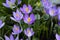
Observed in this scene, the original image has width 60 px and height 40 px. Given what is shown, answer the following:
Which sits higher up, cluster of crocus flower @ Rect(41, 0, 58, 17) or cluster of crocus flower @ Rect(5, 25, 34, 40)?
cluster of crocus flower @ Rect(41, 0, 58, 17)

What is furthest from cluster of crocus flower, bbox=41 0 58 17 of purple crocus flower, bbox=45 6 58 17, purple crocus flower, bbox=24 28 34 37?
purple crocus flower, bbox=24 28 34 37

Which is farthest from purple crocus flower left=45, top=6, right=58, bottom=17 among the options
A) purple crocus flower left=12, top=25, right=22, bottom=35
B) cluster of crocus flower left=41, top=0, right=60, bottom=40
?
purple crocus flower left=12, top=25, right=22, bottom=35

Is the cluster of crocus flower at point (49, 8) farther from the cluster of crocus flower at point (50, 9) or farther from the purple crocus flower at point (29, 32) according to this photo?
the purple crocus flower at point (29, 32)

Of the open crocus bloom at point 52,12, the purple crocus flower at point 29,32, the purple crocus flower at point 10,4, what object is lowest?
the purple crocus flower at point 29,32

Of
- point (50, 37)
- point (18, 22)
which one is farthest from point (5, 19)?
point (50, 37)

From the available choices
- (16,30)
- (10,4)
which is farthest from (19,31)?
(10,4)

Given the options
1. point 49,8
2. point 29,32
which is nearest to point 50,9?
point 49,8

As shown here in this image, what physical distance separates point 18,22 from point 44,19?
0.33 feet

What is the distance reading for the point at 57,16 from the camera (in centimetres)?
72

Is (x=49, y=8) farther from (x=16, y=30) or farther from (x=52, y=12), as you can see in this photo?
(x=16, y=30)

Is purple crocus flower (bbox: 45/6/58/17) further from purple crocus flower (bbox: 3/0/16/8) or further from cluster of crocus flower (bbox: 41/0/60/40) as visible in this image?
purple crocus flower (bbox: 3/0/16/8)

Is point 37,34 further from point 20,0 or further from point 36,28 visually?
point 20,0

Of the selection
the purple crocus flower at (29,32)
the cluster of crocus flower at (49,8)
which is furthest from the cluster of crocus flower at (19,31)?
the cluster of crocus flower at (49,8)

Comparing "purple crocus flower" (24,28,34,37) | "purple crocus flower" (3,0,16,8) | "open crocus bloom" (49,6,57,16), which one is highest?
"purple crocus flower" (3,0,16,8)
